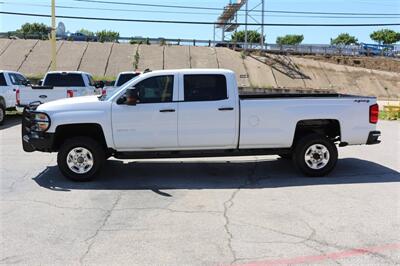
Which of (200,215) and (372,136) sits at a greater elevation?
(372,136)

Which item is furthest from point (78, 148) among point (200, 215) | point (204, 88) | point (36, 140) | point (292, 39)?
point (292, 39)

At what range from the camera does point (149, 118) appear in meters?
8.13

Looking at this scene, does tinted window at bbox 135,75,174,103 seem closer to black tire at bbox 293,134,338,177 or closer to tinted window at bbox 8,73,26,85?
black tire at bbox 293,134,338,177

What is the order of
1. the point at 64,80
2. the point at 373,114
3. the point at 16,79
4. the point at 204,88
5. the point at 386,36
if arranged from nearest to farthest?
the point at 204,88
the point at 373,114
the point at 64,80
the point at 16,79
the point at 386,36

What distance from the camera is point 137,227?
575 centimetres

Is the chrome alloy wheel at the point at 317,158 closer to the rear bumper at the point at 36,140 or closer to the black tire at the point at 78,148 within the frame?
the black tire at the point at 78,148

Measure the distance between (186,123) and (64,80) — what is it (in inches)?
450

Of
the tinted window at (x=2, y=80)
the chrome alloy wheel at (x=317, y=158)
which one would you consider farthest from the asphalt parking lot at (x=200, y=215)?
the tinted window at (x=2, y=80)

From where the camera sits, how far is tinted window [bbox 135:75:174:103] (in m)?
8.22

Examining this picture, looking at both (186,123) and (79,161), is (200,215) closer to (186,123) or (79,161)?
(186,123)

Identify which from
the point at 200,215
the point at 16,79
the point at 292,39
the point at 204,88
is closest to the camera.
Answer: the point at 200,215

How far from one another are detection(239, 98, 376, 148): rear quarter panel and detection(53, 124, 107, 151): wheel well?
246 cm

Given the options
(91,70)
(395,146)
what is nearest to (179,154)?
(395,146)

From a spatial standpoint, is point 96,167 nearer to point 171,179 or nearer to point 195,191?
point 171,179
